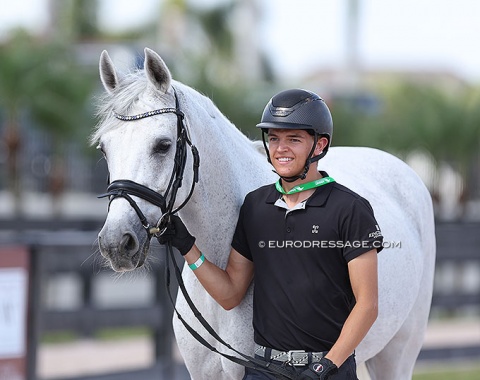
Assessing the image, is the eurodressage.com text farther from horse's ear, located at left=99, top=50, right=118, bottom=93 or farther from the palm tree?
the palm tree

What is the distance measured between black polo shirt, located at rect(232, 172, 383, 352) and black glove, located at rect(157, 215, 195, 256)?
27 cm

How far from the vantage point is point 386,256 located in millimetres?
4762

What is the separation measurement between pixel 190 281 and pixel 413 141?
49.7 feet

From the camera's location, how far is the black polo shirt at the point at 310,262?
3.48 m

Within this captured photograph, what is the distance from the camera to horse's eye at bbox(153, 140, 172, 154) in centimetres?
361

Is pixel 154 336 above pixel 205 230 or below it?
below

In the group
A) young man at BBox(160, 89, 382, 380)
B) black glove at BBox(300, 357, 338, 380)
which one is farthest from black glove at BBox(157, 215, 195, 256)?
black glove at BBox(300, 357, 338, 380)

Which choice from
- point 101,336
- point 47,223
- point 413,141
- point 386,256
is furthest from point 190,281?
point 413,141

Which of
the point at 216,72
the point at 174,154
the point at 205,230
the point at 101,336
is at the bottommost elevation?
the point at 101,336

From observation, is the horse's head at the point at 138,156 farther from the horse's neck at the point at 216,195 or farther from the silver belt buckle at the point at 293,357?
the silver belt buckle at the point at 293,357

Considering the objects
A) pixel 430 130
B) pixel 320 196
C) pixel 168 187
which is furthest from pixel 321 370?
pixel 430 130

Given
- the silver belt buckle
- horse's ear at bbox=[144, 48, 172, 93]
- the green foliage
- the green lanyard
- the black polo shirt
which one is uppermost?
the green foliage

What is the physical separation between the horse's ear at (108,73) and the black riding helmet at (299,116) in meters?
0.69

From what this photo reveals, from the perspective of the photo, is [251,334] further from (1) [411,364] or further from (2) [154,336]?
(2) [154,336]
